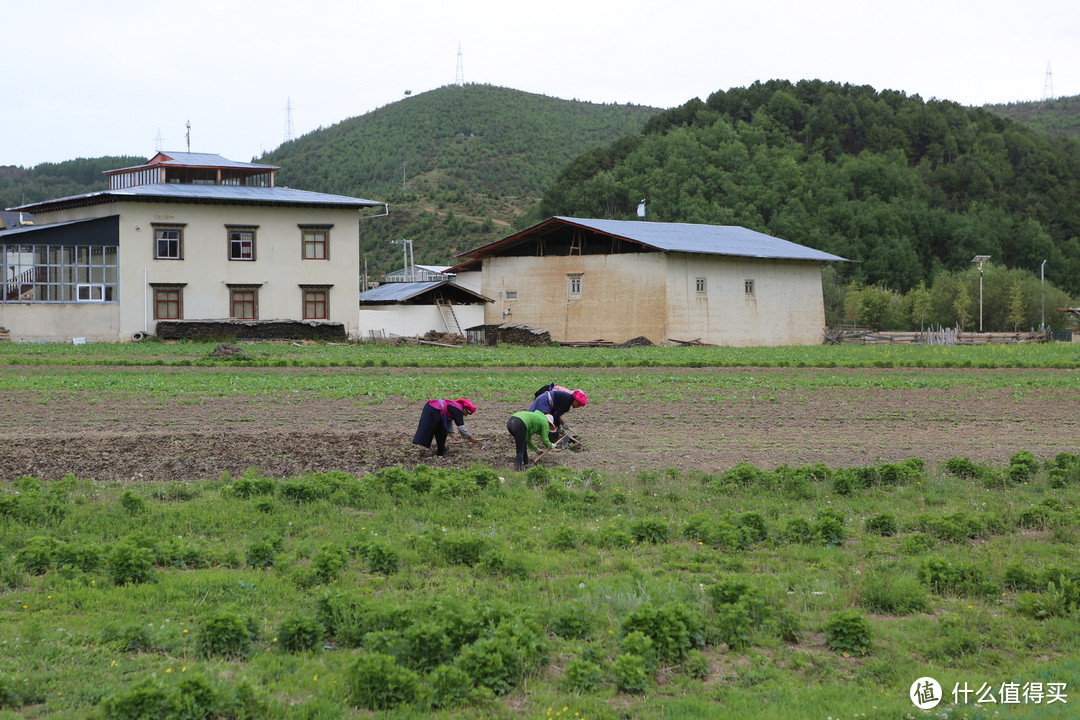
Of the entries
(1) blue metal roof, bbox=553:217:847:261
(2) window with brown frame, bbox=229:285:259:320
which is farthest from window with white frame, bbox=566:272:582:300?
(2) window with brown frame, bbox=229:285:259:320

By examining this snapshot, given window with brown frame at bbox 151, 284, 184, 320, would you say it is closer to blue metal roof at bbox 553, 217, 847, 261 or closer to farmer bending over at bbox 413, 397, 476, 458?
blue metal roof at bbox 553, 217, 847, 261

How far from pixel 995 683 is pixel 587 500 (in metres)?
5.60

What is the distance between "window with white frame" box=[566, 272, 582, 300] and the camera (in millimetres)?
54688

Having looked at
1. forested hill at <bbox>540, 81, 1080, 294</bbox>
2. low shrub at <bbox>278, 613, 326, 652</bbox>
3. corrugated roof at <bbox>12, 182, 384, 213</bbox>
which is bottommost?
low shrub at <bbox>278, 613, 326, 652</bbox>

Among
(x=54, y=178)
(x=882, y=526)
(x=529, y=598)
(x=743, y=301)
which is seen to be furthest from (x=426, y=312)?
(x=54, y=178)

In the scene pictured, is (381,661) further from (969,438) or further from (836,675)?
(969,438)

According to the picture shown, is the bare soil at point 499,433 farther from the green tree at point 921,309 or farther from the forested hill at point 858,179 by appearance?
the forested hill at point 858,179

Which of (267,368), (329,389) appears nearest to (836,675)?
(329,389)

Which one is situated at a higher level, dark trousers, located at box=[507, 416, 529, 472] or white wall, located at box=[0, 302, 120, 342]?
white wall, located at box=[0, 302, 120, 342]

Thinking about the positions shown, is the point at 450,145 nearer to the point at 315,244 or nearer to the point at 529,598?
the point at 315,244

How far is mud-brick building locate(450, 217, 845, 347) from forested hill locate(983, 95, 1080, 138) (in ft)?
361

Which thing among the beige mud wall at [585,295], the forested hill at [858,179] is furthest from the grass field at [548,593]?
the forested hill at [858,179]

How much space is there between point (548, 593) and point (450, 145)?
12338 centimetres

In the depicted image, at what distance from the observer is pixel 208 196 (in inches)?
2023
